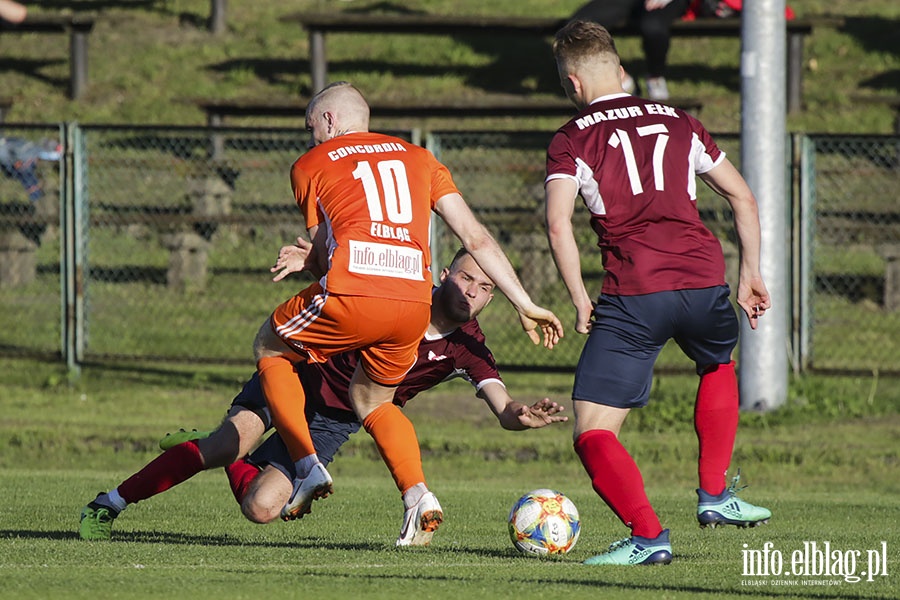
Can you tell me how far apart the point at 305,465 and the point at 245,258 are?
362 inches

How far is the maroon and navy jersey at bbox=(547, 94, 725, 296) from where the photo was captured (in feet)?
19.2

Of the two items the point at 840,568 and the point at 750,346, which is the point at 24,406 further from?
the point at 840,568

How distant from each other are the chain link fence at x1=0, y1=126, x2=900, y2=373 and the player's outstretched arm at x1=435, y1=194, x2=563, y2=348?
6445 mm

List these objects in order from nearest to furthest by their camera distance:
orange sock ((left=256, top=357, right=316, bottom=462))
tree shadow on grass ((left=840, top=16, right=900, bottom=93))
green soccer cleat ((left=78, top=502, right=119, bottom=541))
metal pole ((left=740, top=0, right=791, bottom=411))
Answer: orange sock ((left=256, top=357, right=316, bottom=462)), green soccer cleat ((left=78, top=502, right=119, bottom=541)), metal pole ((left=740, top=0, right=791, bottom=411)), tree shadow on grass ((left=840, top=16, right=900, bottom=93))

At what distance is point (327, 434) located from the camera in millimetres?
7109

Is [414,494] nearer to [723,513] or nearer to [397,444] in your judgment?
[397,444]

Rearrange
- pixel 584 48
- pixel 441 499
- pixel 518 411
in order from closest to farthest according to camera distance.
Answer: pixel 584 48, pixel 518 411, pixel 441 499

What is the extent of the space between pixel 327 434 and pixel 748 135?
6.21m

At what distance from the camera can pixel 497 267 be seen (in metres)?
6.34

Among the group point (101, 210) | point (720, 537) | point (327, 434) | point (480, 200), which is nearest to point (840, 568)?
point (720, 537)

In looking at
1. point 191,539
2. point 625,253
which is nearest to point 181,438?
point 191,539

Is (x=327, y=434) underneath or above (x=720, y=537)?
above

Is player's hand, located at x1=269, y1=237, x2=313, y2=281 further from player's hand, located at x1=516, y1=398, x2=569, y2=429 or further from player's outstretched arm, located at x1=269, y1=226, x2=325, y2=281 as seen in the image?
player's hand, located at x1=516, y1=398, x2=569, y2=429

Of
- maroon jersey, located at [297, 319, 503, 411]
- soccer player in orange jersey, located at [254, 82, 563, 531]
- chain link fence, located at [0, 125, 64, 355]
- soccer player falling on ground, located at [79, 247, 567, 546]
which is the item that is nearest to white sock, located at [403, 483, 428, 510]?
soccer player in orange jersey, located at [254, 82, 563, 531]
